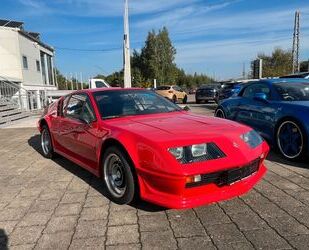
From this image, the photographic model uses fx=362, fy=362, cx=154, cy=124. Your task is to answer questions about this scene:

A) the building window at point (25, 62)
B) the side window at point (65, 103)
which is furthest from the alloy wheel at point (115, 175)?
the building window at point (25, 62)

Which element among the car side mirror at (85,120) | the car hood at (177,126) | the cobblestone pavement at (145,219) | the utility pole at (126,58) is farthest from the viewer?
the utility pole at (126,58)

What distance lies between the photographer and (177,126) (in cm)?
416

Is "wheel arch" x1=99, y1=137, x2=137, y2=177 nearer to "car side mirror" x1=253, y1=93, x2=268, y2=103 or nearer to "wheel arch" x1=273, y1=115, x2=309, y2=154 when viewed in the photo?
"wheel arch" x1=273, y1=115, x2=309, y2=154

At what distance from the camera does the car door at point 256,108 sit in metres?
6.57

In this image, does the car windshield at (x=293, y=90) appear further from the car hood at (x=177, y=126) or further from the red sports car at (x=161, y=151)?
the car hood at (x=177, y=126)

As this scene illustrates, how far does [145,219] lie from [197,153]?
2.95 ft

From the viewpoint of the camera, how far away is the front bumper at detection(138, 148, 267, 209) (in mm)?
3477

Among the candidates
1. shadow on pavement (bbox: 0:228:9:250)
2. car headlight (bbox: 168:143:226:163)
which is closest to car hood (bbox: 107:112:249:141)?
car headlight (bbox: 168:143:226:163)

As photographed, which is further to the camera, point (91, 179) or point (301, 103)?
point (301, 103)

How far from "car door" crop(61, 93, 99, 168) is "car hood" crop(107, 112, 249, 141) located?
448 mm

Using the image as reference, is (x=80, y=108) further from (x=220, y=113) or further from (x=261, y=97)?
(x=220, y=113)

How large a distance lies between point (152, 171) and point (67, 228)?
104cm

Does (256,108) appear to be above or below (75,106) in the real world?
below

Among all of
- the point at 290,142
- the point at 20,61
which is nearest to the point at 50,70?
the point at 20,61
